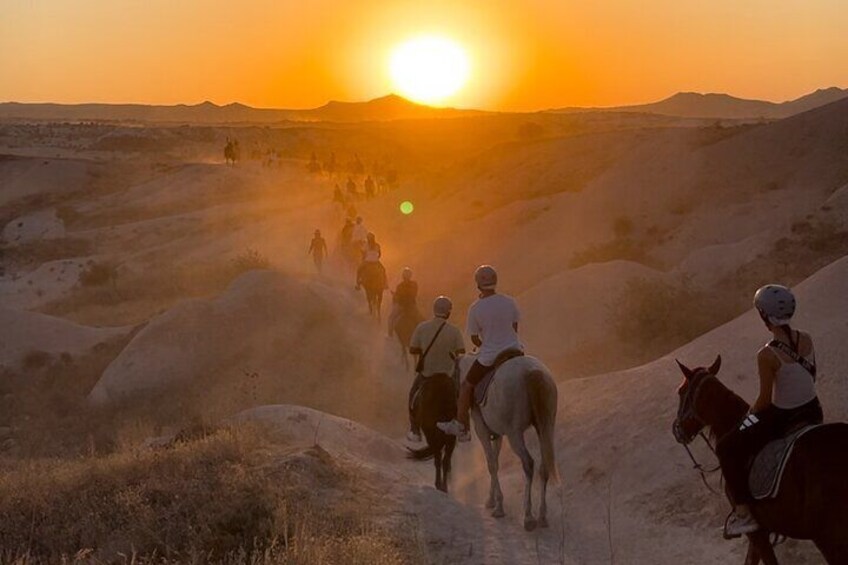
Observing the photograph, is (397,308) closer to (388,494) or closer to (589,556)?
(388,494)

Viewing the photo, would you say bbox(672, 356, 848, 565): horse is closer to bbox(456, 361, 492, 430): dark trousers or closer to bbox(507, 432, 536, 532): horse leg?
bbox(507, 432, 536, 532): horse leg

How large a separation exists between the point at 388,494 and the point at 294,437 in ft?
11.7

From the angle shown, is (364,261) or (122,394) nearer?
(122,394)

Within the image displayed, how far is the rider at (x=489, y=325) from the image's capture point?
10.5 metres

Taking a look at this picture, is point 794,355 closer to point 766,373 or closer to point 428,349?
point 766,373

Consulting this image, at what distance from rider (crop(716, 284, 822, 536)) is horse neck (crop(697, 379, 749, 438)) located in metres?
0.21

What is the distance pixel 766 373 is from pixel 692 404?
827 millimetres

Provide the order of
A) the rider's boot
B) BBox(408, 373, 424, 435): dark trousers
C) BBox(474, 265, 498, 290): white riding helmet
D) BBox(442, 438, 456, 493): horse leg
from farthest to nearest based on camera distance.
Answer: BBox(408, 373, 424, 435): dark trousers
BBox(442, 438, 456, 493): horse leg
the rider's boot
BBox(474, 265, 498, 290): white riding helmet

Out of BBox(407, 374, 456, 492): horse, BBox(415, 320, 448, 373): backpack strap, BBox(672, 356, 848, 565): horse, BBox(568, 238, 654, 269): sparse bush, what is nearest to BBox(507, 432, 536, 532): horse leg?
BBox(407, 374, 456, 492): horse

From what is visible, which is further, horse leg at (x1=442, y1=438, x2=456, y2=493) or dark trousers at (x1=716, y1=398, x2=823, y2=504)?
horse leg at (x1=442, y1=438, x2=456, y2=493)

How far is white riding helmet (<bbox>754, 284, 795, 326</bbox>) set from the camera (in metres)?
6.69

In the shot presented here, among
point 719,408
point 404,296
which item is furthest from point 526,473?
point 404,296

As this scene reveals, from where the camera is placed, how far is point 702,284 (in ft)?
82.3

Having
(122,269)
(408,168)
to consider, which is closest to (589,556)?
(122,269)
